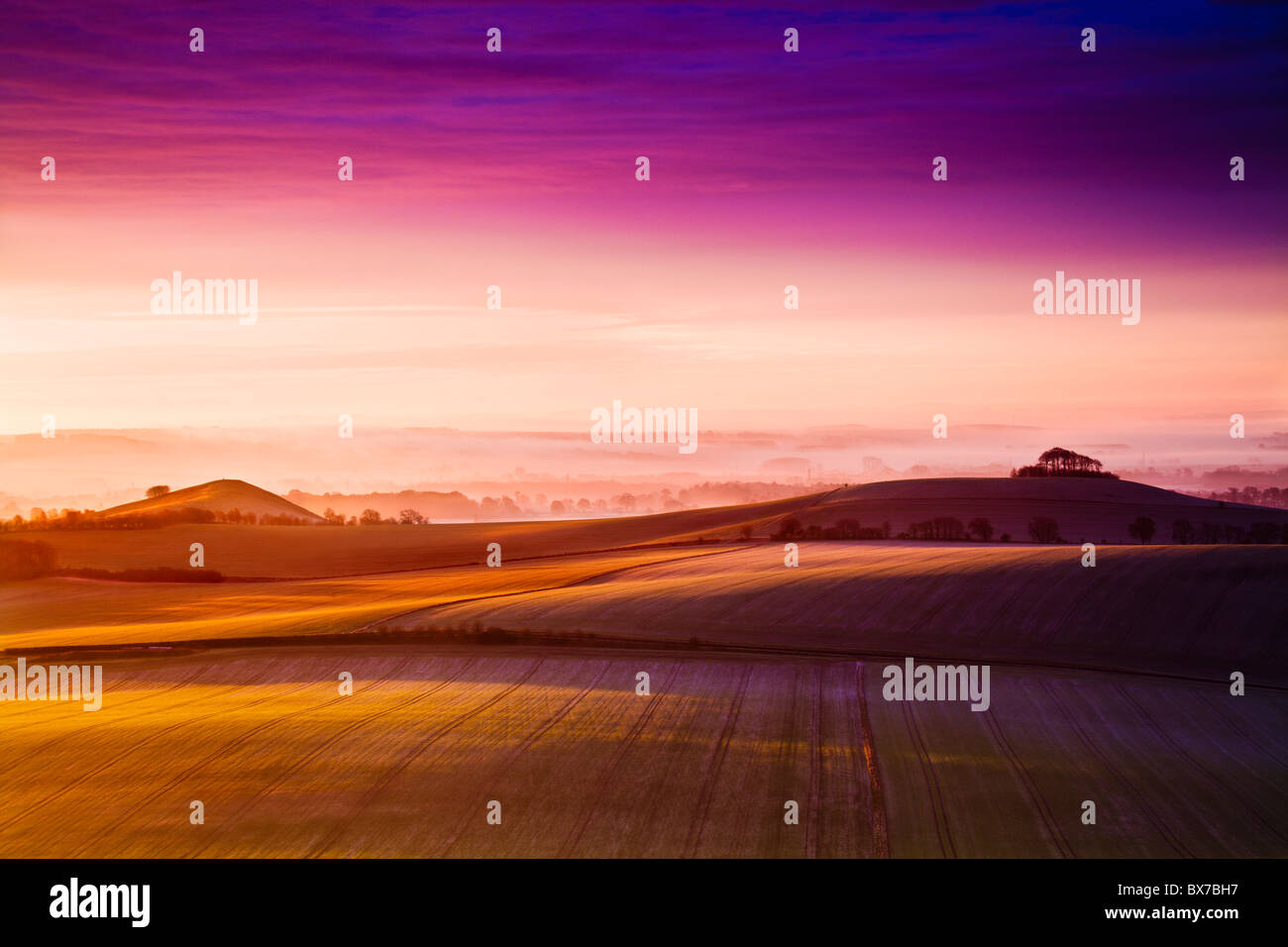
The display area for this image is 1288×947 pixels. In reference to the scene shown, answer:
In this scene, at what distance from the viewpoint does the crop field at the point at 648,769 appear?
2250 cm

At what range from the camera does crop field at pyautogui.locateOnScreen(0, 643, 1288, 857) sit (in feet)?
73.8

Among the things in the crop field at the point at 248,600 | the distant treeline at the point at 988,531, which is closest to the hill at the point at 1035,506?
the distant treeline at the point at 988,531

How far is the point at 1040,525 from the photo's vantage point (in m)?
82.1

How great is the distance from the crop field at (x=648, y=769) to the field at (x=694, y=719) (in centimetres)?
10

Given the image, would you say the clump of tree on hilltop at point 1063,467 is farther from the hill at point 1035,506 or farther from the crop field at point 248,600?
the crop field at point 248,600

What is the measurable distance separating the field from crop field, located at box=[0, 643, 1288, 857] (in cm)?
10

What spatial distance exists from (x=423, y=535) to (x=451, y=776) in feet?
283

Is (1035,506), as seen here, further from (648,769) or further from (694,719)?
(648,769)

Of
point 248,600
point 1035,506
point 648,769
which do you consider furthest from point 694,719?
point 1035,506

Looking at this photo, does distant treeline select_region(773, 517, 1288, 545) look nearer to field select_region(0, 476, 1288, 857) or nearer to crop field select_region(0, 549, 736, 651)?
crop field select_region(0, 549, 736, 651)

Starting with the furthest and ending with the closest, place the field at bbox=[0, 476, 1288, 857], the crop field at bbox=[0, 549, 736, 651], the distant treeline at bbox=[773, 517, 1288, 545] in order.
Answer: the distant treeline at bbox=[773, 517, 1288, 545] → the crop field at bbox=[0, 549, 736, 651] → the field at bbox=[0, 476, 1288, 857]

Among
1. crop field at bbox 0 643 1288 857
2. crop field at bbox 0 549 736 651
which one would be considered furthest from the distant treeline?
crop field at bbox 0 643 1288 857
